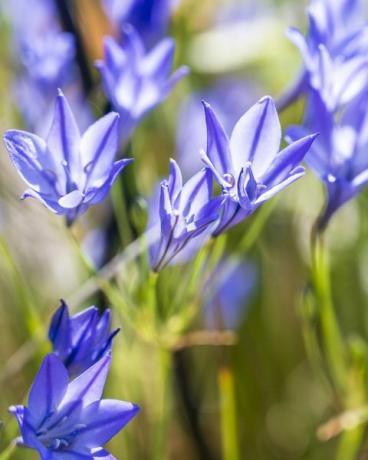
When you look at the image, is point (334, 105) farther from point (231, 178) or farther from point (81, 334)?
point (81, 334)

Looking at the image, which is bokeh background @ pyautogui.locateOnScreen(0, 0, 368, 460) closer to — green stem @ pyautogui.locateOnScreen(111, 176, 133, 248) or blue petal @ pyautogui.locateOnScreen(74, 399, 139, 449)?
green stem @ pyautogui.locateOnScreen(111, 176, 133, 248)

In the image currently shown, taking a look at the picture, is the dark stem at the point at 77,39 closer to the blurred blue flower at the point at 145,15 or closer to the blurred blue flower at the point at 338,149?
the blurred blue flower at the point at 145,15

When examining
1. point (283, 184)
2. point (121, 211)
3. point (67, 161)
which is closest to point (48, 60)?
point (121, 211)

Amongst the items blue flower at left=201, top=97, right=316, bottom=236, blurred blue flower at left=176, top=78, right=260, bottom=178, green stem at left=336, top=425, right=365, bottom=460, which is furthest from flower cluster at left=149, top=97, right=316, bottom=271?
blurred blue flower at left=176, top=78, right=260, bottom=178

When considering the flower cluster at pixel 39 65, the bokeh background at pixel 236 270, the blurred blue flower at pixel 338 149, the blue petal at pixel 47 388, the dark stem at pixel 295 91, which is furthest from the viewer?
the bokeh background at pixel 236 270

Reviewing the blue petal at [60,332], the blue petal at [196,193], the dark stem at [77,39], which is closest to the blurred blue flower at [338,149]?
the blue petal at [196,193]

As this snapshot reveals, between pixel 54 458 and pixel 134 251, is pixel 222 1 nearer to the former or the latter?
pixel 134 251
